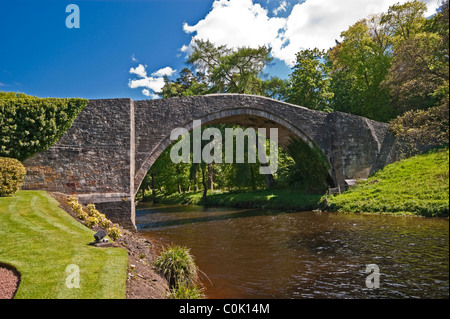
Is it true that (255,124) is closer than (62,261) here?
No

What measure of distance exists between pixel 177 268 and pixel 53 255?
8.75ft

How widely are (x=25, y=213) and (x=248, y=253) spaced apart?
7.08m

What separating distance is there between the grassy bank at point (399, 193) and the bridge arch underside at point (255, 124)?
2.89m

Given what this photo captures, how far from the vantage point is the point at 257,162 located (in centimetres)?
2764

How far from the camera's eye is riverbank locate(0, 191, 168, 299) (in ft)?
15.5

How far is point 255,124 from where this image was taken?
19.8 metres

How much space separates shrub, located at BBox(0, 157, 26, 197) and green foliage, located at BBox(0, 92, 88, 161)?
1032 mm

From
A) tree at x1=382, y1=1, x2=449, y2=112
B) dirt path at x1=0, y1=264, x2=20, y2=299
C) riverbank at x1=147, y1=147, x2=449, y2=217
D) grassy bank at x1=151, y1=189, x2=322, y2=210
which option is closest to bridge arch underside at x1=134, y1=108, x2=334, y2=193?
grassy bank at x1=151, y1=189, x2=322, y2=210

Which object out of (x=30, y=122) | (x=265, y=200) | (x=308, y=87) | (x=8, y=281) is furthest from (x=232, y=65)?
(x=8, y=281)

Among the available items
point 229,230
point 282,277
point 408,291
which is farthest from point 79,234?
point 408,291

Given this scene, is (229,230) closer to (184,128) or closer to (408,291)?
(184,128)

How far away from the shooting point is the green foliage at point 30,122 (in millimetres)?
11773

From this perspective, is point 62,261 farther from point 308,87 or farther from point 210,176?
point 210,176

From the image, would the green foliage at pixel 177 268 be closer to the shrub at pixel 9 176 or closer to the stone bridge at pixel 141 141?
the stone bridge at pixel 141 141
